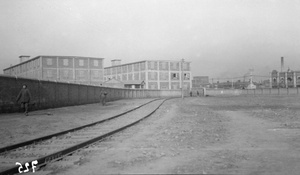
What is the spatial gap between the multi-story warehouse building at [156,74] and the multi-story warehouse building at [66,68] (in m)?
11.3

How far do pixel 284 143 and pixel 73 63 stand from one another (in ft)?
237

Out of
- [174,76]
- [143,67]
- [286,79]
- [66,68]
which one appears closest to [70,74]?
[66,68]

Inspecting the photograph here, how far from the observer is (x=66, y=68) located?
7481 cm

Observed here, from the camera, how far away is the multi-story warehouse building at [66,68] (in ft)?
238

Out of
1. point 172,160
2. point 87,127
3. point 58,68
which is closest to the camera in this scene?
point 172,160

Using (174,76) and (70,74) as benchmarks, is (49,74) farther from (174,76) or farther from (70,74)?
(174,76)

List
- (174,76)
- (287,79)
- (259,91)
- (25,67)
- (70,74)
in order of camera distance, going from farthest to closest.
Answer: (174,76) → (287,79) → (25,67) → (70,74) → (259,91)


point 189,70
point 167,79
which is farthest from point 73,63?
point 189,70

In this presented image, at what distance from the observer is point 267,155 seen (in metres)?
6.57

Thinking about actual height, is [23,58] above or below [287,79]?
above

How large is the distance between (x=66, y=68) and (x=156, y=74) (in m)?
29.3

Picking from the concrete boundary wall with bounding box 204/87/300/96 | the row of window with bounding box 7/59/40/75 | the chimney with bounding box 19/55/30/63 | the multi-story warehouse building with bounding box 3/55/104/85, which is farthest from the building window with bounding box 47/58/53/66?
the concrete boundary wall with bounding box 204/87/300/96

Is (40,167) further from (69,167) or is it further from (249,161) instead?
(249,161)

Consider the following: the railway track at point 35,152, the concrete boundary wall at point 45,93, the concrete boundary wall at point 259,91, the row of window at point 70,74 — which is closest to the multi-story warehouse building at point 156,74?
the row of window at point 70,74
